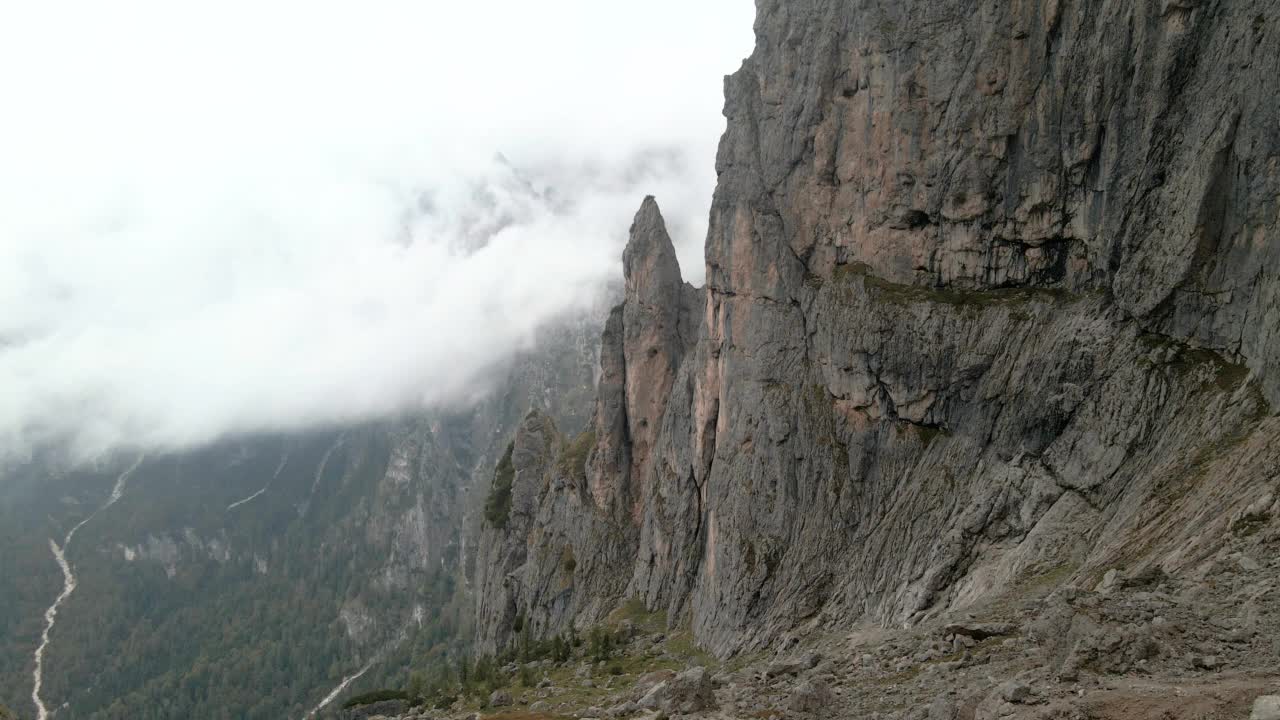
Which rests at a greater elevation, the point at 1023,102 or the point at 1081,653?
the point at 1023,102

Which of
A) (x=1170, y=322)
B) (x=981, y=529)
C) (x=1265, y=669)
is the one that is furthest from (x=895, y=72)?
(x=1265, y=669)

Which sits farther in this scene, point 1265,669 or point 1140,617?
point 1140,617

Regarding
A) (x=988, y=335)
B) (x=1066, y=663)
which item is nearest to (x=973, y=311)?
(x=988, y=335)

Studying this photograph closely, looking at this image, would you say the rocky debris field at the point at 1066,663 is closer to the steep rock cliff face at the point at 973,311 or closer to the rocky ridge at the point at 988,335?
the rocky ridge at the point at 988,335

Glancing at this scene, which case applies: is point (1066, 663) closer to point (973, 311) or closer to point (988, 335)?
point (988, 335)

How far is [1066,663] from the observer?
25.1 m

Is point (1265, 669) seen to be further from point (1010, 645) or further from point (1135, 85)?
point (1135, 85)

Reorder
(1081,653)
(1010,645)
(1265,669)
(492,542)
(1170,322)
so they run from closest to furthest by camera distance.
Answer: (1265,669), (1081,653), (1010,645), (1170,322), (492,542)

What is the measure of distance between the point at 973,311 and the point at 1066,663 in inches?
1433

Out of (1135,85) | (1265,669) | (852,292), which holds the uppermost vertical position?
(1135,85)

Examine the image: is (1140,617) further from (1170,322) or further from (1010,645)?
(1170,322)

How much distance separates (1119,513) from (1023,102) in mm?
29051

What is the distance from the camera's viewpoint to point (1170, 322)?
45.6m

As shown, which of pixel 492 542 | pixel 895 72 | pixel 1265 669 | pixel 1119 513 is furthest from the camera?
pixel 492 542
